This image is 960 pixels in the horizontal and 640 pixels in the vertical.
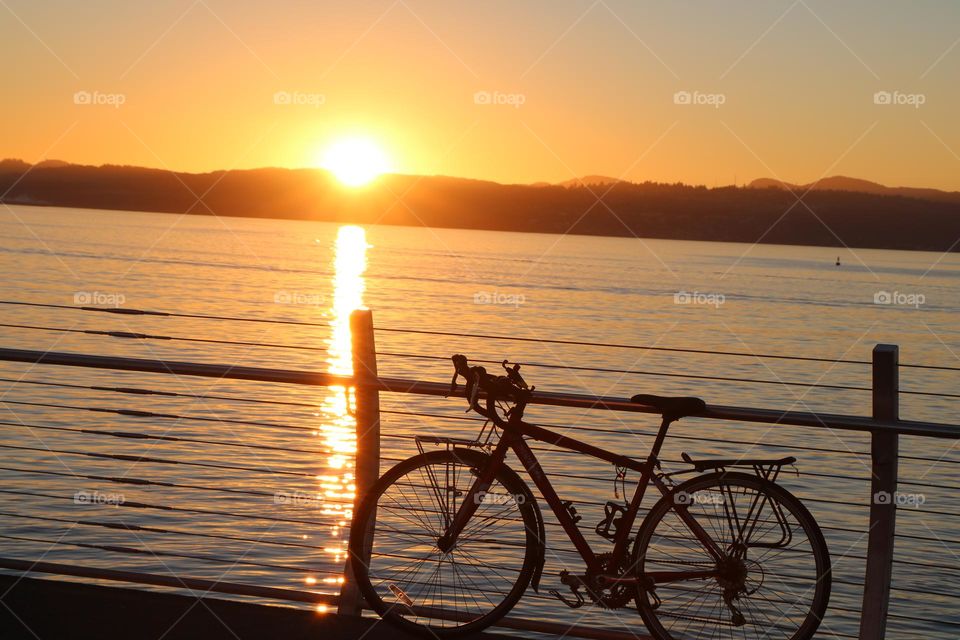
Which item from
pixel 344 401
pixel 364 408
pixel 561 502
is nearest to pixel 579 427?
pixel 561 502

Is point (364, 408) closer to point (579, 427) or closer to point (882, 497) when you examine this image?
point (579, 427)

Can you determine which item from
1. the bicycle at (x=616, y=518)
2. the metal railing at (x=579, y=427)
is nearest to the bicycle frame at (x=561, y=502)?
the bicycle at (x=616, y=518)

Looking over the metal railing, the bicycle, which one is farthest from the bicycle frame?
the metal railing

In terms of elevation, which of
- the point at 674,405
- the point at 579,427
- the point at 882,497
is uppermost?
the point at 674,405

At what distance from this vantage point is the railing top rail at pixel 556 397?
434 cm

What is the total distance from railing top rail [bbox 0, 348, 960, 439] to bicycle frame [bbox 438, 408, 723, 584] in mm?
148

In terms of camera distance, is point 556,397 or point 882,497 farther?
point 556,397

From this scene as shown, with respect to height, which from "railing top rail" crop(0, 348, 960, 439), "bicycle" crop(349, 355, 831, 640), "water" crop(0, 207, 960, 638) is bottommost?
"bicycle" crop(349, 355, 831, 640)

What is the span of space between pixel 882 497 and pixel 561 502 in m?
1.26

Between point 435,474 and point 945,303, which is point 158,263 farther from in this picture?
point 435,474

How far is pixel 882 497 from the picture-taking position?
14.4 ft

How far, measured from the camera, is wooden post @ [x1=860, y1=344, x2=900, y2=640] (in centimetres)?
438

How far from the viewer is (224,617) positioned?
4.79 meters

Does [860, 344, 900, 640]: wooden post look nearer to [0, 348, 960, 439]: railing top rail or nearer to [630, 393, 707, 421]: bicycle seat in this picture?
[0, 348, 960, 439]: railing top rail
